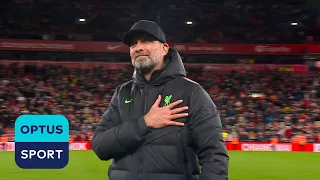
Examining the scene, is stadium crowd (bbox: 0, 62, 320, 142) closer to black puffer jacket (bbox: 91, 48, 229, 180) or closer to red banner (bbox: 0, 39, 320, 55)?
red banner (bbox: 0, 39, 320, 55)

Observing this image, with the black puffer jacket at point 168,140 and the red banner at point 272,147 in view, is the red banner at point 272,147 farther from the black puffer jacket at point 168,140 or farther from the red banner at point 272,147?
the black puffer jacket at point 168,140

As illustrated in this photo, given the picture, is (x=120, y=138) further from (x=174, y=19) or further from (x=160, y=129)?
(x=174, y=19)

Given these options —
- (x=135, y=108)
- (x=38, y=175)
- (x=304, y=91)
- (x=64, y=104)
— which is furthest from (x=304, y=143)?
(x=135, y=108)

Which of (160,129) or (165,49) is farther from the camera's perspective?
(165,49)

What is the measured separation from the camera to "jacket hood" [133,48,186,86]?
127 inches

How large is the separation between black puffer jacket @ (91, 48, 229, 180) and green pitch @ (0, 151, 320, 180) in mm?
10191

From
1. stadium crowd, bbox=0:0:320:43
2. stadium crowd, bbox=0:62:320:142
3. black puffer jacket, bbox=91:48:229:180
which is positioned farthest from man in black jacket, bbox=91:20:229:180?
stadium crowd, bbox=0:0:320:43

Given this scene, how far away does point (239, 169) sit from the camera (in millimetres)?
15914

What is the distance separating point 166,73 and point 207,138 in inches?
20.2

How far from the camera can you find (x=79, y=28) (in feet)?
116

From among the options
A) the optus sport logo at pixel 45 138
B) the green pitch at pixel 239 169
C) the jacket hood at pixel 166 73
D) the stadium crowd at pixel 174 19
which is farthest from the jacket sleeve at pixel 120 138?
the stadium crowd at pixel 174 19

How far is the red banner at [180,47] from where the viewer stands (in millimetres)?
33281

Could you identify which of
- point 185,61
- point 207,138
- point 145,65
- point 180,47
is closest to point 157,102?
point 145,65

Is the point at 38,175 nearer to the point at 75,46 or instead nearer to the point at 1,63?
the point at 1,63
